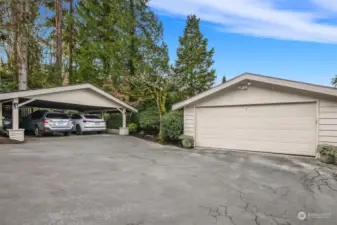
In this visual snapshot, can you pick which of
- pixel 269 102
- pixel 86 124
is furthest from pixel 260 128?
pixel 86 124

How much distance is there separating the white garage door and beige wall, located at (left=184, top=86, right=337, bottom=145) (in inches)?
8.2

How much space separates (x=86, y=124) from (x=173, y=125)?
6664mm

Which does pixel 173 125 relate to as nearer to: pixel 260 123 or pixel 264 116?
pixel 260 123

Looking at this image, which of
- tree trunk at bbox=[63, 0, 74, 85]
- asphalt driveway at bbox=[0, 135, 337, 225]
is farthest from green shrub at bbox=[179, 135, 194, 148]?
tree trunk at bbox=[63, 0, 74, 85]

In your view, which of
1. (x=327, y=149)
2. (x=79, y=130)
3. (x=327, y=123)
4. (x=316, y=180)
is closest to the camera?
(x=316, y=180)

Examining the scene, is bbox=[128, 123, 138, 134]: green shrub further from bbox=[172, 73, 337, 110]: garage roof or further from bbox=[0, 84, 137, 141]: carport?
bbox=[172, 73, 337, 110]: garage roof

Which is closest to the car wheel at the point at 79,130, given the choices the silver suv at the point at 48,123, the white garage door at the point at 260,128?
the silver suv at the point at 48,123

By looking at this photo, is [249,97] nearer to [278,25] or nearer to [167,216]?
[278,25]

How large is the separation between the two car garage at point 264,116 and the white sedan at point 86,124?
689 centimetres

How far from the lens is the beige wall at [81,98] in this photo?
11.0m

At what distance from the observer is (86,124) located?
13602mm

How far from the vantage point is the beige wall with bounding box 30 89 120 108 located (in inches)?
435

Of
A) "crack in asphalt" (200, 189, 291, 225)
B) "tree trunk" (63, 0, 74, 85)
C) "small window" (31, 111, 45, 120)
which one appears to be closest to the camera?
"crack in asphalt" (200, 189, 291, 225)

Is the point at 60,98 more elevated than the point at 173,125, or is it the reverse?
the point at 60,98
